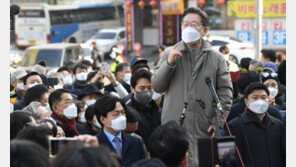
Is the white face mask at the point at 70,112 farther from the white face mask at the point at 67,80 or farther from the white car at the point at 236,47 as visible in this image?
the white car at the point at 236,47

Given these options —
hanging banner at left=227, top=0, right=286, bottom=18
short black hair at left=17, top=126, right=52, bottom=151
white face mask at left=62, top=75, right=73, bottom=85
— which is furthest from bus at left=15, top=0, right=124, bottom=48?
short black hair at left=17, top=126, right=52, bottom=151

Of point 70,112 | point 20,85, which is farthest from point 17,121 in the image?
point 20,85

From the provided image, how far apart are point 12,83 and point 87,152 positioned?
7480 mm

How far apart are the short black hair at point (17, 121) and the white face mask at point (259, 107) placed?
2332 millimetres

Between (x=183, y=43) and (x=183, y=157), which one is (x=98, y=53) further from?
(x=183, y=157)

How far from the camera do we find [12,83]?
10.3 metres

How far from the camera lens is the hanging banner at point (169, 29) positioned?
116 feet

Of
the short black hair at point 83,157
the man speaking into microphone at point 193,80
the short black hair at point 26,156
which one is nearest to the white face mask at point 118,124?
the man speaking into microphone at point 193,80

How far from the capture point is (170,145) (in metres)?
4.19

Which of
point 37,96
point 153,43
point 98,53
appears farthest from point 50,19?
point 37,96

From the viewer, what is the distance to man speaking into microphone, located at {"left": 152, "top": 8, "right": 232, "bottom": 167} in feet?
18.3

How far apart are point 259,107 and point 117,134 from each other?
1676 mm

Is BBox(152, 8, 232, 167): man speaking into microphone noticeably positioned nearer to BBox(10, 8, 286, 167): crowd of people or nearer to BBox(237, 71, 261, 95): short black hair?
BBox(10, 8, 286, 167): crowd of people

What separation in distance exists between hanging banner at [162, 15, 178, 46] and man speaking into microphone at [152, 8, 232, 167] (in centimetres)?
2947
